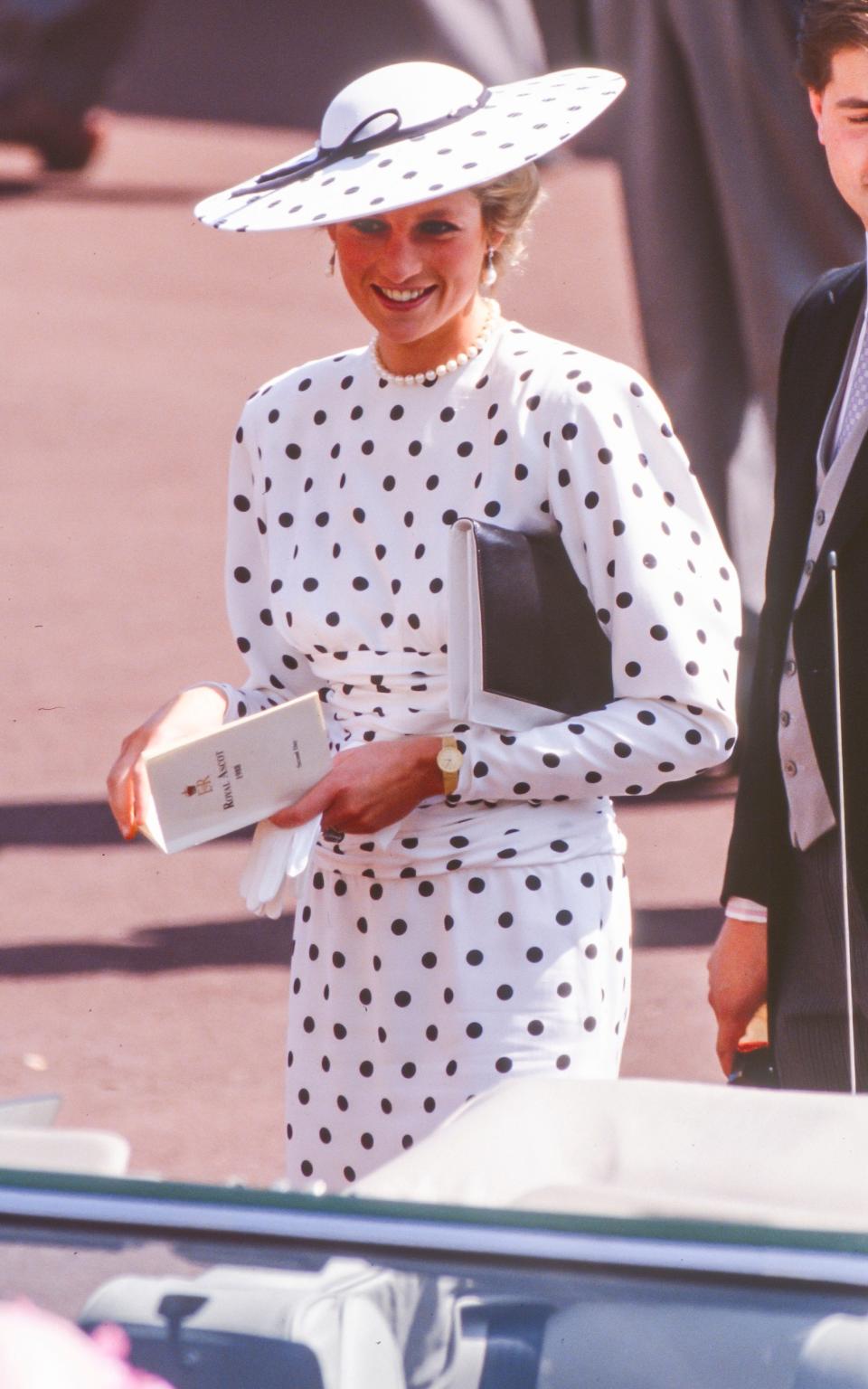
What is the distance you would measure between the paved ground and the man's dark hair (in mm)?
1272

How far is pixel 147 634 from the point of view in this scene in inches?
295

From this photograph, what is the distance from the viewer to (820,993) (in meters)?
2.32

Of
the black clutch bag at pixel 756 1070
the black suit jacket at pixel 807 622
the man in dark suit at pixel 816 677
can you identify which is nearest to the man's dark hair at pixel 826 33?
the man in dark suit at pixel 816 677

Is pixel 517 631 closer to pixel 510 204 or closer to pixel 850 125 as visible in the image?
pixel 510 204

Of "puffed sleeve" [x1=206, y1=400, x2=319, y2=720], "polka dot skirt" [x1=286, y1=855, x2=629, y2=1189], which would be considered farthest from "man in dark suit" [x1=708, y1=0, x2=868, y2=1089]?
"puffed sleeve" [x1=206, y1=400, x2=319, y2=720]

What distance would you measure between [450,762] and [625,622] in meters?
0.24

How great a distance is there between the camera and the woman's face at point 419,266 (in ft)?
7.87

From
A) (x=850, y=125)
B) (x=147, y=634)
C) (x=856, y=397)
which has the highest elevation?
(x=850, y=125)

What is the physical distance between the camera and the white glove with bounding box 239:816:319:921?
95.0 inches

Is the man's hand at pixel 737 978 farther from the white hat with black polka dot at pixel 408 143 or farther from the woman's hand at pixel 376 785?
the white hat with black polka dot at pixel 408 143

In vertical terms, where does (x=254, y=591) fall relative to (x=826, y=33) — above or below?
below

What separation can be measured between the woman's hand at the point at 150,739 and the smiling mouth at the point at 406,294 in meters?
0.50

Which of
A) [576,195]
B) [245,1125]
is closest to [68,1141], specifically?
[245,1125]

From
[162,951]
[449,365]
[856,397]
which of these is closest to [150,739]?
[449,365]
